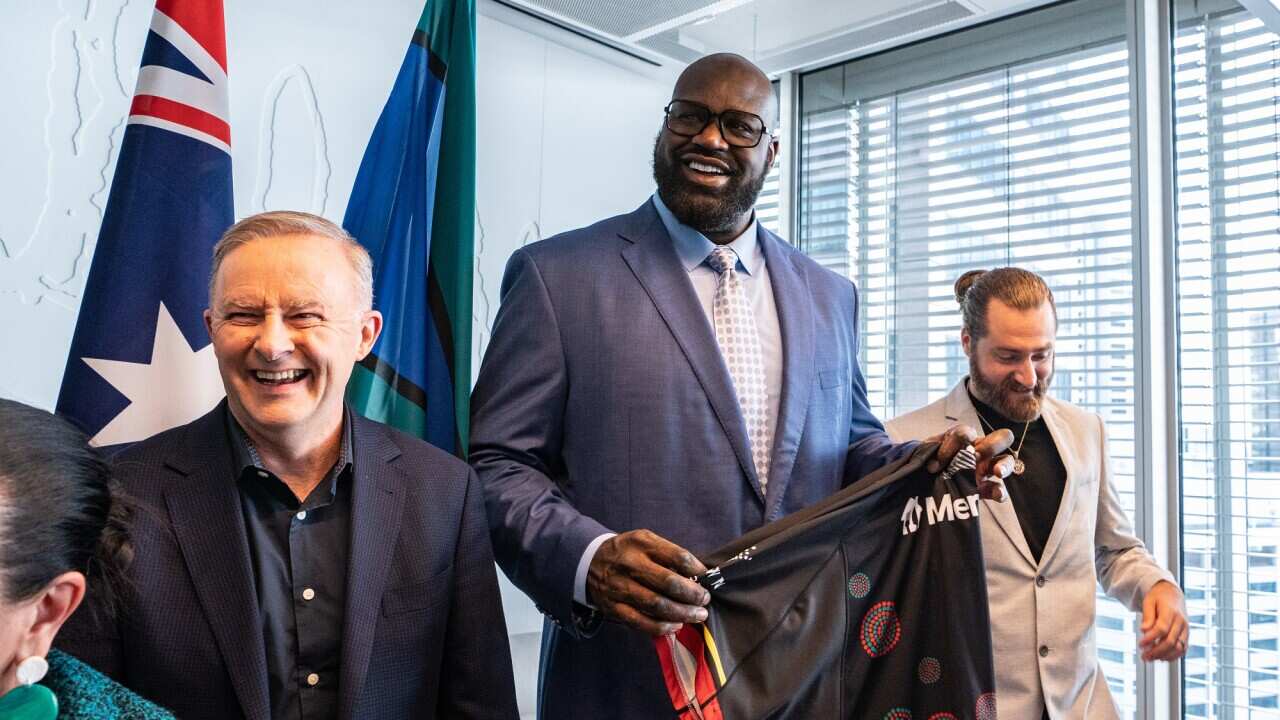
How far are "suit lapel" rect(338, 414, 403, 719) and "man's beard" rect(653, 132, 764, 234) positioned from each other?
2.28 ft

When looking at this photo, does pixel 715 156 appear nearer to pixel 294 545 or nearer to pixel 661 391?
pixel 661 391

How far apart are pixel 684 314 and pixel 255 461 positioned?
2.52 ft

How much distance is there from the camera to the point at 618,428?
5.77ft

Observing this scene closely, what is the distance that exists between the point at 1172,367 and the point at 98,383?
3201 mm

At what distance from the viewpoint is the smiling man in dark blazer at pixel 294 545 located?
53.7 inches

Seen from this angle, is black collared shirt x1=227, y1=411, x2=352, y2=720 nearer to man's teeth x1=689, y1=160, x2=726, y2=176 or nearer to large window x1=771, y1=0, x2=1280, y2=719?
man's teeth x1=689, y1=160, x2=726, y2=176

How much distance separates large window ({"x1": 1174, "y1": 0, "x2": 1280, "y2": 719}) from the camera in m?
3.19

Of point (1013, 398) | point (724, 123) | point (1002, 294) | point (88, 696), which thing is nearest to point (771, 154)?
point (724, 123)

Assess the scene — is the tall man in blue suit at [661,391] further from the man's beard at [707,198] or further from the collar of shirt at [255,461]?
the collar of shirt at [255,461]

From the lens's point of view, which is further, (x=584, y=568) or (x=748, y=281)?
(x=748, y=281)

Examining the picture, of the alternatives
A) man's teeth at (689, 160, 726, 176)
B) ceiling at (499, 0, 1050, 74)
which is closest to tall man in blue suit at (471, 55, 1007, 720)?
man's teeth at (689, 160, 726, 176)

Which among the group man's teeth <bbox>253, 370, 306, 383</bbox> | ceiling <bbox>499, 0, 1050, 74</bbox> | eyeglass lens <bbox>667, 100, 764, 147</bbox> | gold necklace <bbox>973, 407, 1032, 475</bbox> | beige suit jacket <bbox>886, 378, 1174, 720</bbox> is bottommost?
beige suit jacket <bbox>886, 378, 1174, 720</bbox>

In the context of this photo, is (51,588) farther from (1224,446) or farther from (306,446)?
(1224,446)

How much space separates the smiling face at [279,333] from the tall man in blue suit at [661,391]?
0.35 metres
